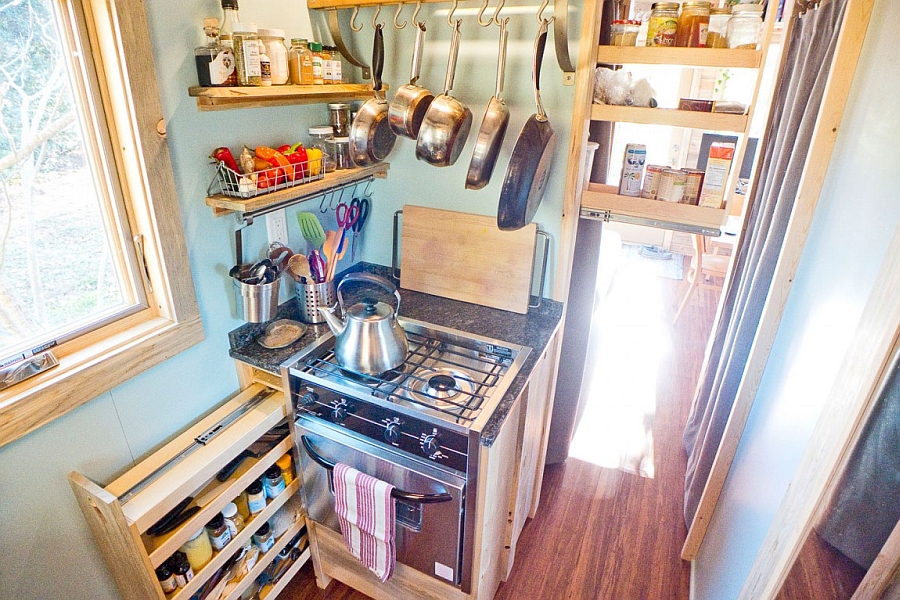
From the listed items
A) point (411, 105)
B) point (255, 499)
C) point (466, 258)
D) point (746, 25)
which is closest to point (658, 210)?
point (746, 25)

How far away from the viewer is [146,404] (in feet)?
4.42

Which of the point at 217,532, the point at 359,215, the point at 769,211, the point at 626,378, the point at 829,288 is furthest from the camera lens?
the point at 626,378

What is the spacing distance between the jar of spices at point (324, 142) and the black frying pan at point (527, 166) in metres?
0.57

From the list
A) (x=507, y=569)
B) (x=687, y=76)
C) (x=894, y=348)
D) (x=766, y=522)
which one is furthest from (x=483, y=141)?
(x=687, y=76)

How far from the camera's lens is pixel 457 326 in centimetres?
A: 168

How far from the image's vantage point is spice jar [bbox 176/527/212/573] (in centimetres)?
133

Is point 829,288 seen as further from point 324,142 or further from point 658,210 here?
point 324,142

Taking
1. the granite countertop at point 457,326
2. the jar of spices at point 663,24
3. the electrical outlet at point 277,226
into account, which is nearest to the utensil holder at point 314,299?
the granite countertop at point 457,326

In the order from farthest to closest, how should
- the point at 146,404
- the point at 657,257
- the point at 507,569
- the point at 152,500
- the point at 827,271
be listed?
the point at 657,257 < the point at 507,569 < the point at 146,404 < the point at 152,500 < the point at 827,271

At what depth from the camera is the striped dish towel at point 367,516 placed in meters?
1.40

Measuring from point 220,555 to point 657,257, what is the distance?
4.58m

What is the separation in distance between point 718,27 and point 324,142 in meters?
1.15

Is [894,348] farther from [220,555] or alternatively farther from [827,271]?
[220,555]

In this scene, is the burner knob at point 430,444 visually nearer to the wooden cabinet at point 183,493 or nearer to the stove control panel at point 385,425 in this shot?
the stove control panel at point 385,425
